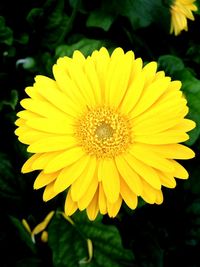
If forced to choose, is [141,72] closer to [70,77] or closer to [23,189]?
[70,77]

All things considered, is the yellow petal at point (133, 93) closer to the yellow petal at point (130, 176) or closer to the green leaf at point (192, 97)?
the yellow petal at point (130, 176)

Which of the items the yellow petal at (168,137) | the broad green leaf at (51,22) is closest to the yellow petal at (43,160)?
the yellow petal at (168,137)

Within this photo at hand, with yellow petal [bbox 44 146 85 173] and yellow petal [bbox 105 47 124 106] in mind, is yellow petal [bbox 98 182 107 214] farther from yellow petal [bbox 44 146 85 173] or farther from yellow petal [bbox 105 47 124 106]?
yellow petal [bbox 105 47 124 106]

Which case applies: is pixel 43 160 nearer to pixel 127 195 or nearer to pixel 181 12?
pixel 127 195

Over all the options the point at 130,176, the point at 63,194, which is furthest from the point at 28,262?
the point at 130,176

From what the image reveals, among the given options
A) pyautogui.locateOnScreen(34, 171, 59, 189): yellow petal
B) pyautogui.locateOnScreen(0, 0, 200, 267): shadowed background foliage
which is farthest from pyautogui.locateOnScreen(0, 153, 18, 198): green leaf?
pyautogui.locateOnScreen(34, 171, 59, 189): yellow petal

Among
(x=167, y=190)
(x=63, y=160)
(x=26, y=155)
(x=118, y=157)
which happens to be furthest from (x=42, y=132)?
(x=167, y=190)
